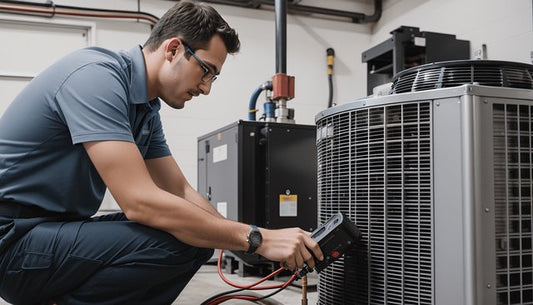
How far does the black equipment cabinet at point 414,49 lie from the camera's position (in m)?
2.77

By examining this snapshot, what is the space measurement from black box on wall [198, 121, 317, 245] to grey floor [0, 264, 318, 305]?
11.0 inches

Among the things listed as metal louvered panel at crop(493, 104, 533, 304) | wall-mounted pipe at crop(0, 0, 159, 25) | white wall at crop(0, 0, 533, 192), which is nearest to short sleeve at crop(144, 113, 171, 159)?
metal louvered panel at crop(493, 104, 533, 304)

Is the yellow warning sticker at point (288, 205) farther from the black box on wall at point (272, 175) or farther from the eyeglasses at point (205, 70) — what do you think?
the eyeglasses at point (205, 70)

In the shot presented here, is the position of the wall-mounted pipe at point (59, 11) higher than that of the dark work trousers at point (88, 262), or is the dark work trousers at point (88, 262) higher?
the wall-mounted pipe at point (59, 11)

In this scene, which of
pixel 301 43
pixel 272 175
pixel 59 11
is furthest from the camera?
pixel 301 43

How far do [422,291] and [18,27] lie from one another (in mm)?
3072

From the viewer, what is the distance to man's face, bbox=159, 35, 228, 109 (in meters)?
1.21

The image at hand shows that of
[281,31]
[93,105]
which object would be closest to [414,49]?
[281,31]

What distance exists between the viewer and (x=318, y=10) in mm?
3814

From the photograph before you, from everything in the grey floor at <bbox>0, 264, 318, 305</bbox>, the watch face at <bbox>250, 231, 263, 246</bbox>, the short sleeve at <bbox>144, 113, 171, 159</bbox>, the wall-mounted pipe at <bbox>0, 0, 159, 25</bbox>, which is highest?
the wall-mounted pipe at <bbox>0, 0, 159, 25</bbox>

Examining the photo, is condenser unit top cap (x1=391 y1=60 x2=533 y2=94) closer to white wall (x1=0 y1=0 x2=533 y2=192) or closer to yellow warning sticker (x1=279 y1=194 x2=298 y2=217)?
yellow warning sticker (x1=279 y1=194 x2=298 y2=217)

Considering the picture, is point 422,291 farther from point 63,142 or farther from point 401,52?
point 401,52

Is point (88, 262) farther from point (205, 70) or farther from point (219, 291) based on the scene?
point (219, 291)

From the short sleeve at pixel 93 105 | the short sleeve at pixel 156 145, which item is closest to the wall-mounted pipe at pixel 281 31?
the short sleeve at pixel 156 145
